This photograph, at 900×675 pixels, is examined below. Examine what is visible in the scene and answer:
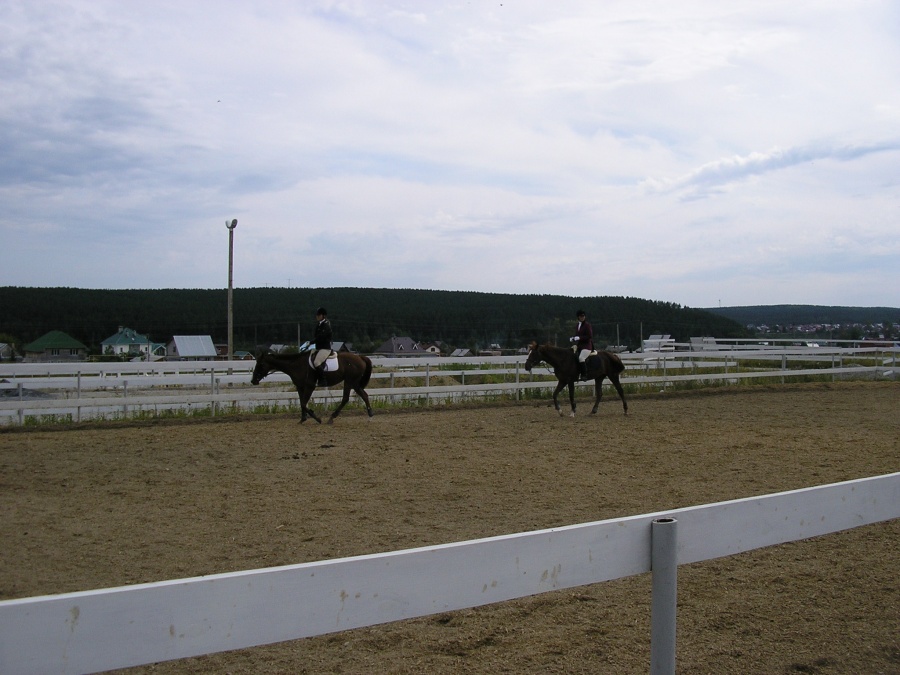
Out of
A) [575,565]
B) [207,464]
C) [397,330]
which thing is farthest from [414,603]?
[397,330]

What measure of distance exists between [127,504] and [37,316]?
65.4 meters

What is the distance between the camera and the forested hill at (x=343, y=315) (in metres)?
55.1

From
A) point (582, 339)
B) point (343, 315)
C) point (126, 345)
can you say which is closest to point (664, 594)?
point (582, 339)

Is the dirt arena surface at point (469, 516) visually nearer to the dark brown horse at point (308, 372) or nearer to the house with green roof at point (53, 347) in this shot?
the dark brown horse at point (308, 372)

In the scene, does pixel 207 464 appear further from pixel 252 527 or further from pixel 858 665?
pixel 858 665

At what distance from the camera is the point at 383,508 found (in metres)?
7.97

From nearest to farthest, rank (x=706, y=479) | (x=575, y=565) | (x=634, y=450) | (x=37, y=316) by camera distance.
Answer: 1. (x=575, y=565)
2. (x=706, y=479)
3. (x=634, y=450)
4. (x=37, y=316)

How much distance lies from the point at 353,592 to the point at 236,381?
586 inches

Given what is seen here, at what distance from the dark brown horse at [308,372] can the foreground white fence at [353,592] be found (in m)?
12.2

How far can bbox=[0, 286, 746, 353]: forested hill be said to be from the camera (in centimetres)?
5512

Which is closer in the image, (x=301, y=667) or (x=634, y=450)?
(x=301, y=667)

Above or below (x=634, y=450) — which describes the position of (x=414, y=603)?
above

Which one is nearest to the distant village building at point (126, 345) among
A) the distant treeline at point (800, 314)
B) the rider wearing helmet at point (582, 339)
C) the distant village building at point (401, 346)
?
the distant village building at point (401, 346)

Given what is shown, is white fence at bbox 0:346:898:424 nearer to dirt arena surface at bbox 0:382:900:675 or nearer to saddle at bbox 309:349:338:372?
dirt arena surface at bbox 0:382:900:675
